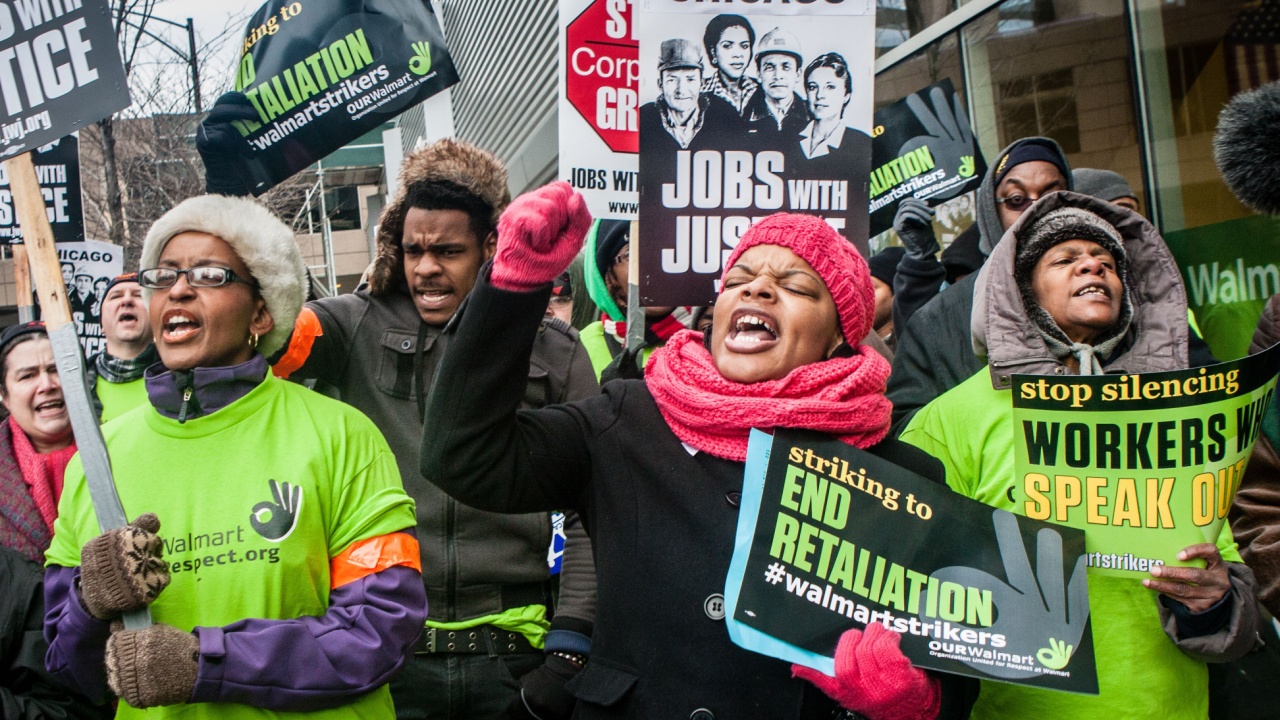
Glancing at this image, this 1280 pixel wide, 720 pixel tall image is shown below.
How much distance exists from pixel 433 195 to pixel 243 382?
110 centimetres

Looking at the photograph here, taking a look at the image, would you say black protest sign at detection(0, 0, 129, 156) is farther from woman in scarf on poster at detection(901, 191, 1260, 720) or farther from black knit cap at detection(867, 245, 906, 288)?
black knit cap at detection(867, 245, 906, 288)

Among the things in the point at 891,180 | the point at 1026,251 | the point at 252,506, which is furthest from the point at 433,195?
the point at 891,180

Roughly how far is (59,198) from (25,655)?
3.87 m

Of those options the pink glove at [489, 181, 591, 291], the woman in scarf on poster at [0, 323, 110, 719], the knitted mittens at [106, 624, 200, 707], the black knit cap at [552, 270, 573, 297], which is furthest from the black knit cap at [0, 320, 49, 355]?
the black knit cap at [552, 270, 573, 297]

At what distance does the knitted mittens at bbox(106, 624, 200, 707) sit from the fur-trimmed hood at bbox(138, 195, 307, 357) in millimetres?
879

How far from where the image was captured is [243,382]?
109 inches

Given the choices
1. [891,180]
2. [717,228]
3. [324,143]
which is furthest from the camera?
[891,180]

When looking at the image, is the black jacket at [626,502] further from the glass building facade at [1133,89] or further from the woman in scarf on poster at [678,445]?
the glass building facade at [1133,89]

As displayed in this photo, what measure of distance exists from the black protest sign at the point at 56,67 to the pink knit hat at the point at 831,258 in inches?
63.8

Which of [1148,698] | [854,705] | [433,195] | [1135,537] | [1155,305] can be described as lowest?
[1148,698]

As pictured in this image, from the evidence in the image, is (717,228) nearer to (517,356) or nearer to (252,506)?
(517,356)

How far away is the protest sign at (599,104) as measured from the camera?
4320mm

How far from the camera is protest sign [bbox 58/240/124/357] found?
6430mm

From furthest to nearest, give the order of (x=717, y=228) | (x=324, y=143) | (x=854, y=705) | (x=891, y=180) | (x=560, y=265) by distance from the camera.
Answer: (x=891, y=180)
(x=324, y=143)
(x=717, y=228)
(x=560, y=265)
(x=854, y=705)
